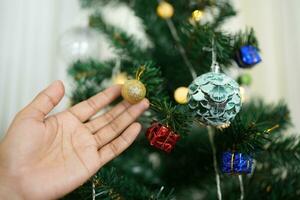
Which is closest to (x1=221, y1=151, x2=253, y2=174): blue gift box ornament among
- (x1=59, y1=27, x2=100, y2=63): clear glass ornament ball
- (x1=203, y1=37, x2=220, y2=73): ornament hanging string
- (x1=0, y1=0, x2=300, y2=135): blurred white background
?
(x1=203, y1=37, x2=220, y2=73): ornament hanging string

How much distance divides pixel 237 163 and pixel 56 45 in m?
0.81

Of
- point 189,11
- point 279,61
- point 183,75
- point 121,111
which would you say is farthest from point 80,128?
point 279,61

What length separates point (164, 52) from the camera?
0.77 meters

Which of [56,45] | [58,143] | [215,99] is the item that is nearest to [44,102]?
[58,143]

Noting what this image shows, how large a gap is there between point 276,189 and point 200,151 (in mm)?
176

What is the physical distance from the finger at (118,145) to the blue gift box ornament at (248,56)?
244mm

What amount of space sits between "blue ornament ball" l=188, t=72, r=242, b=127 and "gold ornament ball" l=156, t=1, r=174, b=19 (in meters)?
0.28

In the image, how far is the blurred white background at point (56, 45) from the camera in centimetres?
103

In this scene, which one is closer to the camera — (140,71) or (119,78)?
(140,71)

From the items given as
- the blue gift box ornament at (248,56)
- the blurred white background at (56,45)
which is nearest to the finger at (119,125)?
the blue gift box ornament at (248,56)

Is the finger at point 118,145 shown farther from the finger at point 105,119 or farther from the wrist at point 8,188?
the wrist at point 8,188

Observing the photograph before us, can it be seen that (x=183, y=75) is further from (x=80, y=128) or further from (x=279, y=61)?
(x=279, y=61)

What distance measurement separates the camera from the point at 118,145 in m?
0.61

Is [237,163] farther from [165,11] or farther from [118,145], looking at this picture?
[165,11]
